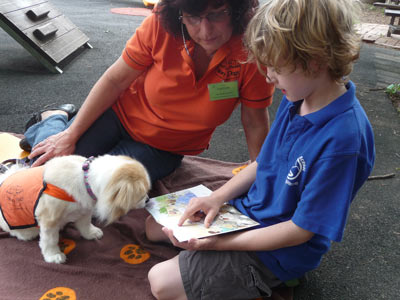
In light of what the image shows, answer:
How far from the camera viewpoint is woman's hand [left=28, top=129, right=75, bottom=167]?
6.47ft

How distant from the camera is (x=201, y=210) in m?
1.52

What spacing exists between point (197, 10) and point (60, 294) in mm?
1367

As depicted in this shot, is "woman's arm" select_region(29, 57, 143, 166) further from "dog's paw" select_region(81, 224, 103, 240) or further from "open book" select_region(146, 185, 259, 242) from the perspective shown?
"open book" select_region(146, 185, 259, 242)

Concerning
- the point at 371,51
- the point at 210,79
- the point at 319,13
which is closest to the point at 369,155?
the point at 319,13

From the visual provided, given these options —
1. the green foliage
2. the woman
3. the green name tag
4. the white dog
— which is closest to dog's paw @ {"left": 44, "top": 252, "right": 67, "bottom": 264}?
the white dog

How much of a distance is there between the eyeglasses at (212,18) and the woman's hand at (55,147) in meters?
1.01

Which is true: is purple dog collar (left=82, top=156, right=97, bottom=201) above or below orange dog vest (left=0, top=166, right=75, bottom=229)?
above

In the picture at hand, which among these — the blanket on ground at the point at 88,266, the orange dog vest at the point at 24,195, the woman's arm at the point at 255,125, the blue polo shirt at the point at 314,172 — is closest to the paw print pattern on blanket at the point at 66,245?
the blanket on ground at the point at 88,266

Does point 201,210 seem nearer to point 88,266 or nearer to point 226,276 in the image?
point 226,276

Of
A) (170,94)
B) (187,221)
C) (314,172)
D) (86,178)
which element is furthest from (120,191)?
(314,172)

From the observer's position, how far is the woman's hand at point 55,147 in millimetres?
1971

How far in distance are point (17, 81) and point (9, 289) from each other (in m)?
3.09

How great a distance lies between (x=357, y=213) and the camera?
223 cm

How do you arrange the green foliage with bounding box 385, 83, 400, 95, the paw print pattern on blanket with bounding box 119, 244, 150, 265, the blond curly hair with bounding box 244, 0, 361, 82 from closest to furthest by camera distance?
1. the blond curly hair with bounding box 244, 0, 361, 82
2. the paw print pattern on blanket with bounding box 119, 244, 150, 265
3. the green foliage with bounding box 385, 83, 400, 95
